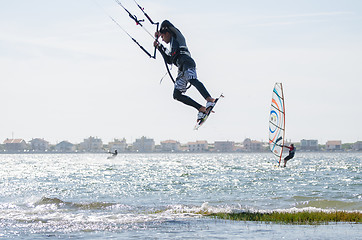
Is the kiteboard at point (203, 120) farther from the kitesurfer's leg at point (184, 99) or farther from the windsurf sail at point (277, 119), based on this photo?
the windsurf sail at point (277, 119)

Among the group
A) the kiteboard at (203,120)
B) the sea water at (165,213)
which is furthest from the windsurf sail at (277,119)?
the kiteboard at (203,120)

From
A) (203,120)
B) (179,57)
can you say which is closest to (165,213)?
(203,120)

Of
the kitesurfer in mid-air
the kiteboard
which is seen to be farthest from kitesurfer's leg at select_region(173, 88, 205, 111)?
the kiteboard

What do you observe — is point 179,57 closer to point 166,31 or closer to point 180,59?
point 180,59

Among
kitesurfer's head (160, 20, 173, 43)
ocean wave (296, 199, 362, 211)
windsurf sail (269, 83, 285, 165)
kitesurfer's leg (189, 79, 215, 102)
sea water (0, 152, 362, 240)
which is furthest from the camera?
windsurf sail (269, 83, 285, 165)

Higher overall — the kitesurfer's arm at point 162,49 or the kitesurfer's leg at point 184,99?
the kitesurfer's arm at point 162,49

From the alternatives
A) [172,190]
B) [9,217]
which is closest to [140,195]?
[172,190]

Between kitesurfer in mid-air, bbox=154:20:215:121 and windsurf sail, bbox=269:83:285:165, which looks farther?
windsurf sail, bbox=269:83:285:165

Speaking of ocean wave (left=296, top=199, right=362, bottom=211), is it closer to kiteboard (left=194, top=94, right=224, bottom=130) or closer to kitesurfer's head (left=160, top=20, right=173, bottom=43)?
kiteboard (left=194, top=94, right=224, bottom=130)

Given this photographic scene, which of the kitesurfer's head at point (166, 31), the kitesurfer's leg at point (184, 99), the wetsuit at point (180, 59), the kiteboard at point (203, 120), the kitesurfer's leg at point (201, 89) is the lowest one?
the kiteboard at point (203, 120)

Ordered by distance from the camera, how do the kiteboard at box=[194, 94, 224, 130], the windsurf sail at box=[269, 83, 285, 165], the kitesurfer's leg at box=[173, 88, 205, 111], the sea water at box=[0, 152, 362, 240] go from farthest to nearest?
the windsurf sail at box=[269, 83, 285, 165]
the sea water at box=[0, 152, 362, 240]
the kiteboard at box=[194, 94, 224, 130]
the kitesurfer's leg at box=[173, 88, 205, 111]

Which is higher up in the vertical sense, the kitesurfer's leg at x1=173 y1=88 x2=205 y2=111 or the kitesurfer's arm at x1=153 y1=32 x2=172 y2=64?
the kitesurfer's arm at x1=153 y1=32 x2=172 y2=64

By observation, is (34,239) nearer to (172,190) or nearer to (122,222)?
(122,222)

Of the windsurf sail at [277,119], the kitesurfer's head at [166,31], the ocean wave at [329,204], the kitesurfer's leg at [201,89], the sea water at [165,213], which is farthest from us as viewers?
the windsurf sail at [277,119]
